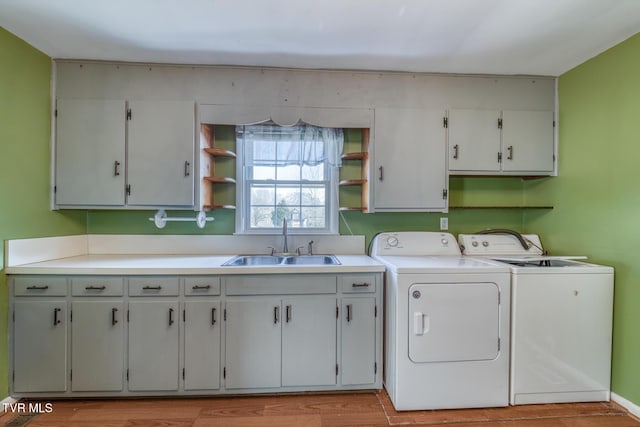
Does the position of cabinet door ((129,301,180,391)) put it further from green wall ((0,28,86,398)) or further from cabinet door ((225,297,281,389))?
green wall ((0,28,86,398))

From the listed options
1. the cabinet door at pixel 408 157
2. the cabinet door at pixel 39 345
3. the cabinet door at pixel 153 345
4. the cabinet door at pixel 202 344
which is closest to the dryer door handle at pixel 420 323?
the cabinet door at pixel 408 157

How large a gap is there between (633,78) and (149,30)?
310 cm

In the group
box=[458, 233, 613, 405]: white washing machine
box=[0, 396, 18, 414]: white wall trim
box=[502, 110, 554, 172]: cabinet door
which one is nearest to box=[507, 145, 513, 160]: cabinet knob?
box=[502, 110, 554, 172]: cabinet door

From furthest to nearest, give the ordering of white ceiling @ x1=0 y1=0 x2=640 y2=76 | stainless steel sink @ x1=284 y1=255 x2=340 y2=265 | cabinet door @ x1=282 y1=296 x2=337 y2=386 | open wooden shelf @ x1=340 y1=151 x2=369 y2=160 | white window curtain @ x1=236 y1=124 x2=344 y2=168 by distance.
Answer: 1. white window curtain @ x1=236 y1=124 x2=344 y2=168
2. open wooden shelf @ x1=340 y1=151 x2=369 y2=160
3. stainless steel sink @ x1=284 y1=255 x2=340 y2=265
4. cabinet door @ x1=282 y1=296 x2=337 y2=386
5. white ceiling @ x1=0 y1=0 x2=640 y2=76

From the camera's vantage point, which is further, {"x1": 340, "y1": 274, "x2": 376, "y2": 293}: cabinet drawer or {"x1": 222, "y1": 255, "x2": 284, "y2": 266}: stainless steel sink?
{"x1": 222, "y1": 255, "x2": 284, "y2": 266}: stainless steel sink

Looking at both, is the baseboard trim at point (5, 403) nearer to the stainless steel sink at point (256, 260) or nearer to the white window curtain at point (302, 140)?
the stainless steel sink at point (256, 260)

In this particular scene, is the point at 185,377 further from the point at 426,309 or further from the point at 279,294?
the point at 426,309

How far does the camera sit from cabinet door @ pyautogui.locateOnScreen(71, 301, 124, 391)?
2.00 metres

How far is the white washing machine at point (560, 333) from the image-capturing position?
2.01 m

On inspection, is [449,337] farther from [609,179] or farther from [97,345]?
[97,345]

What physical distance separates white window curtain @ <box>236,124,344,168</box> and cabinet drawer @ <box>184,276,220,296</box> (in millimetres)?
1184

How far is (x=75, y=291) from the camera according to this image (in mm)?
2002

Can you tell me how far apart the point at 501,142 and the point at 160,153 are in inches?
106

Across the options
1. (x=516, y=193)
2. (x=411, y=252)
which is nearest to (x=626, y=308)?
(x=516, y=193)
